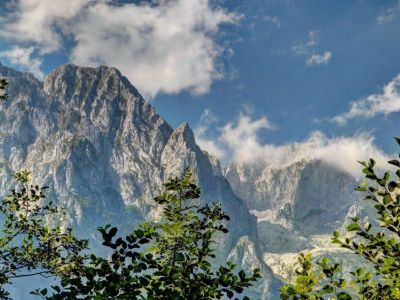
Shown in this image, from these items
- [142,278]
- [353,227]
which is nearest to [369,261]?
[353,227]

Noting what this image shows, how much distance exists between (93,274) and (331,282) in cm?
422

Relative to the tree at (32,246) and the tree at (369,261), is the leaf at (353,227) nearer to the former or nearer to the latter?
the tree at (369,261)

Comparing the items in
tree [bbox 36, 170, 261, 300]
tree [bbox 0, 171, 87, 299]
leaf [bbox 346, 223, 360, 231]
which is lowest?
tree [bbox 36, 170, 261, 300]

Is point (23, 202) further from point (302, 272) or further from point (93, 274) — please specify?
point (302, 272)

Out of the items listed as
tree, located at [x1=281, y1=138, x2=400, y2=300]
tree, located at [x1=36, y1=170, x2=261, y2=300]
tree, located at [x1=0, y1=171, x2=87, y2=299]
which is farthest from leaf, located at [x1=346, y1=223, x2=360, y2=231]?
tree, located at [x1=0, y1=171, x2=87, y2=299]

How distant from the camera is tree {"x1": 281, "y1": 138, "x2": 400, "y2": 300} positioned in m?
7.60

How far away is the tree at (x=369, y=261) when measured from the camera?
24.9ft

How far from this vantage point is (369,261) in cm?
931

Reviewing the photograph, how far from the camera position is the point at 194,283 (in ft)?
29.5

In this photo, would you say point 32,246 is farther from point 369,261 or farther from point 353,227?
point 353,227

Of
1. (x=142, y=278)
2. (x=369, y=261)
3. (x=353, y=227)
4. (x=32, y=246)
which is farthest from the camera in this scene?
(x=32, y=246)

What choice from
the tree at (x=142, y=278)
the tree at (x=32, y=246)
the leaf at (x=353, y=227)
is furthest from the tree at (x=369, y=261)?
the tree at (x=32, y=246)

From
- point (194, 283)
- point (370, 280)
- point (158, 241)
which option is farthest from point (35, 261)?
point (370, 280)

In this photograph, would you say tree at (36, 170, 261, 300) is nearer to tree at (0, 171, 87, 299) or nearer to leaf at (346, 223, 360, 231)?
leaf at (346, 223, 360, 231)
